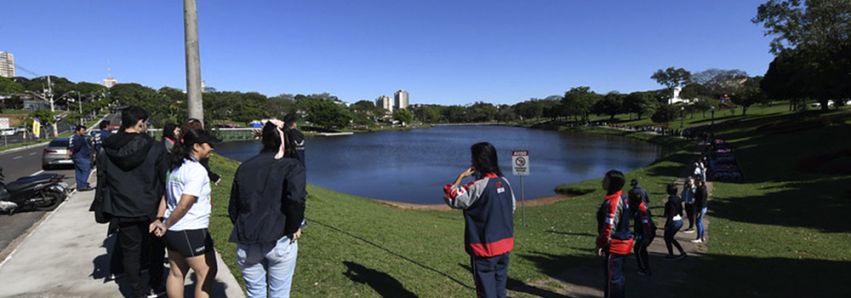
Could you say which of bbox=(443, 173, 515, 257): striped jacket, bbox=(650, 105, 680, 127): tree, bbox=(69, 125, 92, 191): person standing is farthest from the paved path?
bbox=(650, 105, 680, 127): tree

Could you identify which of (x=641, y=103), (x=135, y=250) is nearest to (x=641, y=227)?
(x=135, y=250)

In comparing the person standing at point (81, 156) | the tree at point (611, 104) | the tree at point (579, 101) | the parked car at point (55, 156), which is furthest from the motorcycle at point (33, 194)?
the tree at point (579, 101)

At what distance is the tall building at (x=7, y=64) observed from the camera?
130125 mm

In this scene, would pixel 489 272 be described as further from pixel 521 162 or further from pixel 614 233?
pixel 521 162

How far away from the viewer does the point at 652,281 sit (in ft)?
23.8

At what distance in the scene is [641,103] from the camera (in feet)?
339

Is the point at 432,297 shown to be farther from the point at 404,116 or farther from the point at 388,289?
the point at 404,116

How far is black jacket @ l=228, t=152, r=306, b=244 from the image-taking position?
329 centimetres

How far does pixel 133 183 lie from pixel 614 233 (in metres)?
5.23

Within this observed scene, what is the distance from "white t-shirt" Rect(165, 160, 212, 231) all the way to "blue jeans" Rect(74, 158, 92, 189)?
9.86 meters

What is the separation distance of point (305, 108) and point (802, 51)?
4493 inches

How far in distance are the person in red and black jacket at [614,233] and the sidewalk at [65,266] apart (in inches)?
168

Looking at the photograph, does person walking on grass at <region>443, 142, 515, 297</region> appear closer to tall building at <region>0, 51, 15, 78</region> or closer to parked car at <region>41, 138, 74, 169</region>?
parked car at <region>41, 138, 74, 169</region>

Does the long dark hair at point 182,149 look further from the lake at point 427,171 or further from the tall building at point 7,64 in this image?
the tall building at point 7,64
